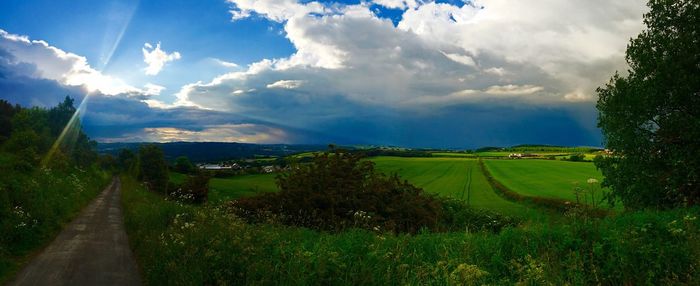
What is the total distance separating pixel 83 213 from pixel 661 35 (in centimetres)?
3624

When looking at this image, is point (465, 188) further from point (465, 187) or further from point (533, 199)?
point (533, 199)

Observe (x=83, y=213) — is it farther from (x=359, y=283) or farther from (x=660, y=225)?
(x=660, y=225)

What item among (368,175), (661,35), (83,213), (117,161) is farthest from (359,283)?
(117,161)

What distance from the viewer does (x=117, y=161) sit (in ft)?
546

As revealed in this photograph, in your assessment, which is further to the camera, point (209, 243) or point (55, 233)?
point (55, 233)

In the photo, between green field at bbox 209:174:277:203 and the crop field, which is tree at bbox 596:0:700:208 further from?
green field at bbox 209:174:277:203

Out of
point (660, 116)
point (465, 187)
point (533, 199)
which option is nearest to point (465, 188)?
point (465, 187)

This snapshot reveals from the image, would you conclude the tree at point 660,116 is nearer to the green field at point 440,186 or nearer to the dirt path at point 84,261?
the green field at point 440,186

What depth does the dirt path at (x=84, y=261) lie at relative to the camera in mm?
11023

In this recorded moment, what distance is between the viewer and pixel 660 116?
73.1 feet

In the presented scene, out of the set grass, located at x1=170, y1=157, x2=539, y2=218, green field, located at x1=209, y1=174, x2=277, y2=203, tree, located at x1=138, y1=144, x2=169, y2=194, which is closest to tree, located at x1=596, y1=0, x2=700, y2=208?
grass, located at x1=170, y1=157, x2=539, y2=218

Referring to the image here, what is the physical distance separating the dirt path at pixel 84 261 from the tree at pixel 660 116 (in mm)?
24023

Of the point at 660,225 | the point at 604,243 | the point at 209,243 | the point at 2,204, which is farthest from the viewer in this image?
the point at 2,204

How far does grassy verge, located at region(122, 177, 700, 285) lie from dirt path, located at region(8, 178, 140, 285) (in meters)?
0.90
